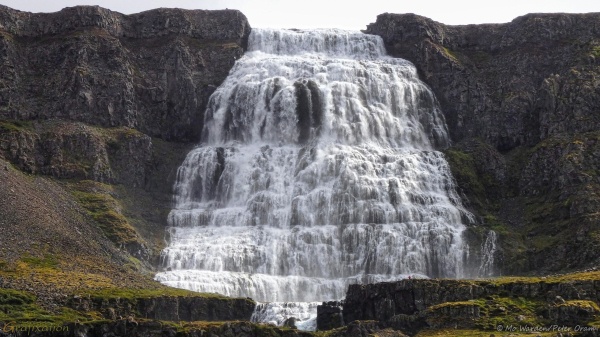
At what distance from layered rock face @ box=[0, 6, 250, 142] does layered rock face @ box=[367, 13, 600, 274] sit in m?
38.6

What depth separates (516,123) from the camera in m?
175

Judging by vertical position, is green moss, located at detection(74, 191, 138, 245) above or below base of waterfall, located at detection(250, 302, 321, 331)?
above

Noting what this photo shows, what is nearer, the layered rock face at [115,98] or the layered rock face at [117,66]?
the layered rock face at [115,98]

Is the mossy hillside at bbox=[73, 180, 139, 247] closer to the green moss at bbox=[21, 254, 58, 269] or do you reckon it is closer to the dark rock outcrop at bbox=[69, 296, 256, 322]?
the green moss at bbox=[21, 254, 58, 269]

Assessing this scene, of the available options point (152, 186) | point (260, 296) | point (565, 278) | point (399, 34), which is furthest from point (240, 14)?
point (565, 278)

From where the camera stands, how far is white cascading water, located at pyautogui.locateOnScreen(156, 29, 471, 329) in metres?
144

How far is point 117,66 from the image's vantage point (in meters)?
180

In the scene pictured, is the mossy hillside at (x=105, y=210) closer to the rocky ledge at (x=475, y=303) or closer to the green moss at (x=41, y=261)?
the green moss at (x=41, y=261)

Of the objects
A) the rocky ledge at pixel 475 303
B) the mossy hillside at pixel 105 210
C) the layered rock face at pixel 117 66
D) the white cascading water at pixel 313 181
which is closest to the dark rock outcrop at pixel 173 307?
the white cascading water at pixel 313 181

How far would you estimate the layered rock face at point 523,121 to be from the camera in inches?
5709

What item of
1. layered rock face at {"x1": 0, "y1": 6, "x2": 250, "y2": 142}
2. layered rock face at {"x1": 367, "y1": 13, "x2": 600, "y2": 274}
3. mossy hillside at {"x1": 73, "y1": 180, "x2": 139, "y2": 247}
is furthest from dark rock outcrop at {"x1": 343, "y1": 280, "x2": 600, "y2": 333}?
layered rock face at {"x1": 0, "y1": 6, "x2": 250, "y2": 142}

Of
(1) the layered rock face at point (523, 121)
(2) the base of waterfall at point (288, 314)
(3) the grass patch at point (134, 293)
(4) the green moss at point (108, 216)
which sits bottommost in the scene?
(2) the base of waterfall at point (288, 314)

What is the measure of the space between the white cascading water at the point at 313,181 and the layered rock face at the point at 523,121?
16.9 ft

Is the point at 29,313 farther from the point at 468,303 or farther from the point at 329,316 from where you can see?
the point at 468,303
